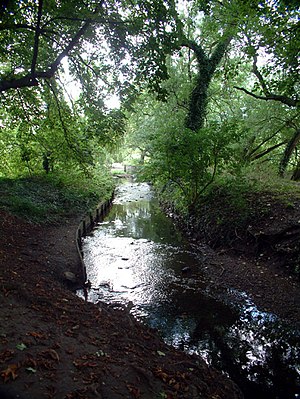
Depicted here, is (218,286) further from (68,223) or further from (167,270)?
(68,223)

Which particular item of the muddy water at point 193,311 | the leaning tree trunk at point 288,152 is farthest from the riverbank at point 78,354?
the leaning tree trunk at point 288,152

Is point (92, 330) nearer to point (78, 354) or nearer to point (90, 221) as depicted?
point (78, 354)

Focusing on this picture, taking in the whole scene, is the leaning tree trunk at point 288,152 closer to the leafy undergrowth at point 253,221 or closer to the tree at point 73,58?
the leafy undergrowth at point 253,221

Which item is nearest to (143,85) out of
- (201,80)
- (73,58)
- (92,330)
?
(73,58)

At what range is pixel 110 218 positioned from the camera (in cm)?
1338

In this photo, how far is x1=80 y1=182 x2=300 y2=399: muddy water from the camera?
12.3 feet

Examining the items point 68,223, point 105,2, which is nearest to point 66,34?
point 105,2

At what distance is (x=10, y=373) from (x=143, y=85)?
22.8 feet

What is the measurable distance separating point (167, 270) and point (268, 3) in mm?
6440

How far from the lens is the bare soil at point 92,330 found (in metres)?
2.48

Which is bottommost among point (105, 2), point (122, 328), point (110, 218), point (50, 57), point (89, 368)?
point (110, 218)

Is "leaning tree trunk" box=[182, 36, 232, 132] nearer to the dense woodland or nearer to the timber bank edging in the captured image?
the dense woodland

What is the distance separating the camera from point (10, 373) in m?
2.32

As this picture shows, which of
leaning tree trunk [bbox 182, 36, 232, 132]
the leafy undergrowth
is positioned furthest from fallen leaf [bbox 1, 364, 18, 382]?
leaning tree trunk [bbox 182, 36, 232, 132]
